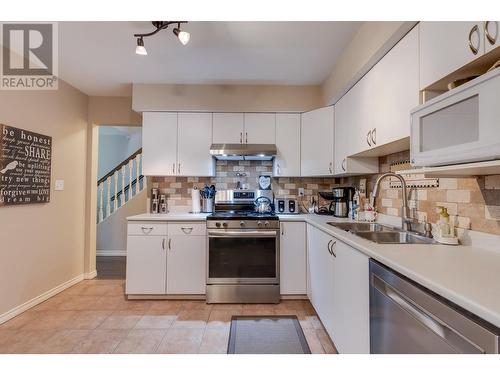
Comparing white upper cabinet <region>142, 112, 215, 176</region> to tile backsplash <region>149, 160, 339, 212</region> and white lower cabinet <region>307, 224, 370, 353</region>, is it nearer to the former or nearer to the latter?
tile backsplash <region>149, 160, 339, 212</region>

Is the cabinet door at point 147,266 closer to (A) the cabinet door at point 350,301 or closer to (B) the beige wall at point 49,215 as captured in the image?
(B) the beige wall at point 49,215

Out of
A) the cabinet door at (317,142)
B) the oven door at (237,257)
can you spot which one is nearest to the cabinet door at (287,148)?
the cabinet door at (317,142)

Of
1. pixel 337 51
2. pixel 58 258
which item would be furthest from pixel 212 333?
pixel 337 51

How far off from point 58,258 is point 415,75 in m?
3.76

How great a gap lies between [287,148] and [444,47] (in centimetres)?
192

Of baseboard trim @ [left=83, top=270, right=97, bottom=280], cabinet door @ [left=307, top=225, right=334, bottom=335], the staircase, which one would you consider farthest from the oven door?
the staircase

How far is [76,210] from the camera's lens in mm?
3221

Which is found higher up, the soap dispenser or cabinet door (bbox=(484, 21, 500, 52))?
cabinet door (bbox=(484, 21, 500, 52))

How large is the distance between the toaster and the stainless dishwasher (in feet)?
6.13

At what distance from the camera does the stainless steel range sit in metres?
2.57
